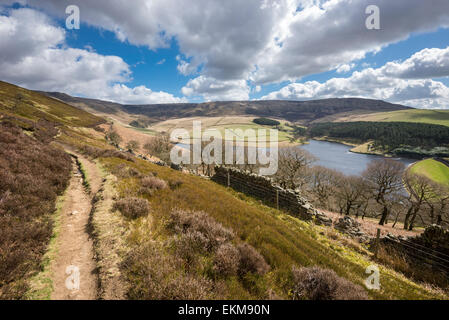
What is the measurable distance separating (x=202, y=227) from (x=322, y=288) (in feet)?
13.1

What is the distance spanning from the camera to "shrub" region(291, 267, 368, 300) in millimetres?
4093

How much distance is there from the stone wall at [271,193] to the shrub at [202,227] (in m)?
10.2

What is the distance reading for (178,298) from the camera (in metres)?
3.67

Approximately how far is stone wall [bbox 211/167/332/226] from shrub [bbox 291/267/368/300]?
422 inches

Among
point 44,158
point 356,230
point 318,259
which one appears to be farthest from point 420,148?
point 44,158

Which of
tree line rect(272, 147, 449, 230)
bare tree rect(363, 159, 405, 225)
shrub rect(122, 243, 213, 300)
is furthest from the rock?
bare tree rect(363, 159, 405, 225)

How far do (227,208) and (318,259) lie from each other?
4729mm

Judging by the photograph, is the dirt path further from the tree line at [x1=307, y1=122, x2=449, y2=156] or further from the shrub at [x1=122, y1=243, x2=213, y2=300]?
the tree line at [x1=307, y1=122, x2=449, y2=156]

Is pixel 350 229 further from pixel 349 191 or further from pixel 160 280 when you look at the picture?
pixel 349 191

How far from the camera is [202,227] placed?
6543 mm


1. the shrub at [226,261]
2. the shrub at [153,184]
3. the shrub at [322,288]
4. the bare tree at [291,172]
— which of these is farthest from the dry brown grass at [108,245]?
the bare tree at [291,172]

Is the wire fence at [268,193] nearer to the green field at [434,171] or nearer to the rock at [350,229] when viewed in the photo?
the rock at [350,229]

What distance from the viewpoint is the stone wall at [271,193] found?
572 inches
